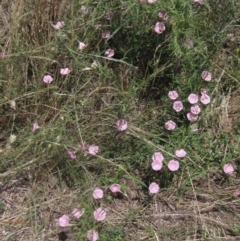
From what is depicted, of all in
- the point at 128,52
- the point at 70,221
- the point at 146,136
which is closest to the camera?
the point at 70,221

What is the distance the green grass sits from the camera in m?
2.24

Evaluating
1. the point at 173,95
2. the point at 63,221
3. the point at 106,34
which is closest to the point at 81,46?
the point at 106,34

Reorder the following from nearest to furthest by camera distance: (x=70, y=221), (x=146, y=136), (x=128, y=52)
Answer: (x=70, y=221) → (x=146, y=136) → (x=128, y=52)

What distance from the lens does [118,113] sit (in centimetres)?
238

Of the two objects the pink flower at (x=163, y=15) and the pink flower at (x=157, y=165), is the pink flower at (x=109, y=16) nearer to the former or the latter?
the pink flower at (x=163, y=15)

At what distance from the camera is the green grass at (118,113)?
224cm

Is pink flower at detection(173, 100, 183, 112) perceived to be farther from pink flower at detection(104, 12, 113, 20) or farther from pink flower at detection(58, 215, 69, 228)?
pink flower at detection(58, 215, 69, 228)

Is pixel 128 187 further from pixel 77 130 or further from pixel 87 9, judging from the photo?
pixel 87 9

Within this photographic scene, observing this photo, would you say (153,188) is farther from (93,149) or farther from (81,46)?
(81,46)

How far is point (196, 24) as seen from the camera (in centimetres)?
242

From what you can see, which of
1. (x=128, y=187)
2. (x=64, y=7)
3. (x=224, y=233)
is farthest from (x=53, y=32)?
(x=224, y=233)

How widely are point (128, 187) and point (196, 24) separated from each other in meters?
0.81

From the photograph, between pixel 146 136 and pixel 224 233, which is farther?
pixel 146 136

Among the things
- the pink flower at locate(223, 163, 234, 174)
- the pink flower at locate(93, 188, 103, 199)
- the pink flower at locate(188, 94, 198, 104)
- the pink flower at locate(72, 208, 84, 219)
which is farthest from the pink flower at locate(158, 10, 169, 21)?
the pink flower at locate(72, 208, 84, 219)
